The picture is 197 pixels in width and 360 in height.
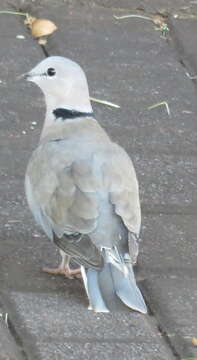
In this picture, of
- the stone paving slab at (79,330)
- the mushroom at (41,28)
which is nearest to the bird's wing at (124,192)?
the stone paving slab at (79,330)

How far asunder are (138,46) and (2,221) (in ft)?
7.00

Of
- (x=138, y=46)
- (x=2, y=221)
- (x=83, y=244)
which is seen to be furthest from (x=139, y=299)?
(x=138, y=46)

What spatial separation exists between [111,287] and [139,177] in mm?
1228

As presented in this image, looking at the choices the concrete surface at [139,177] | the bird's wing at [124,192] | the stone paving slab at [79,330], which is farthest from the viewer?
the bird's wing at [124,192]

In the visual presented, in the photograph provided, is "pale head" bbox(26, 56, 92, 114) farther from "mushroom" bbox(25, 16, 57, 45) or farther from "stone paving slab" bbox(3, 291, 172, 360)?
"mushroom" bbox(25, 16, 57, 45)

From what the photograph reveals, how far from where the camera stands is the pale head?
488 centimetres

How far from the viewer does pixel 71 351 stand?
413 centimetres

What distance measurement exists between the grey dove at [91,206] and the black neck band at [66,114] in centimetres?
6

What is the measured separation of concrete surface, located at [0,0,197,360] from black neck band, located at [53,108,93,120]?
1.58 ft

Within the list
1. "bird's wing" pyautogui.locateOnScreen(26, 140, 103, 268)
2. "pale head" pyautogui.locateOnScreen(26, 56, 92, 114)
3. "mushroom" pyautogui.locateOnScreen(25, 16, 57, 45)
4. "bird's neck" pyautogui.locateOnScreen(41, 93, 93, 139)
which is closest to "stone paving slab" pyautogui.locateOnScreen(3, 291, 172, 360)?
"bird's wing" pyautogui.locateOnScreen(26, 140, 103, 268)

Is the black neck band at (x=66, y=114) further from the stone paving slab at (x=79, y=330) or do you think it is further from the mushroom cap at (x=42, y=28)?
the mushroom cap at (x=42, y=28)

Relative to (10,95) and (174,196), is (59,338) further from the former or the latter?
(10,95)

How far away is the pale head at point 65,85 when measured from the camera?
16.0 ft

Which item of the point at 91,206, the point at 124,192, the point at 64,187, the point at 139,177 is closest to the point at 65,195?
the point at 64,187
